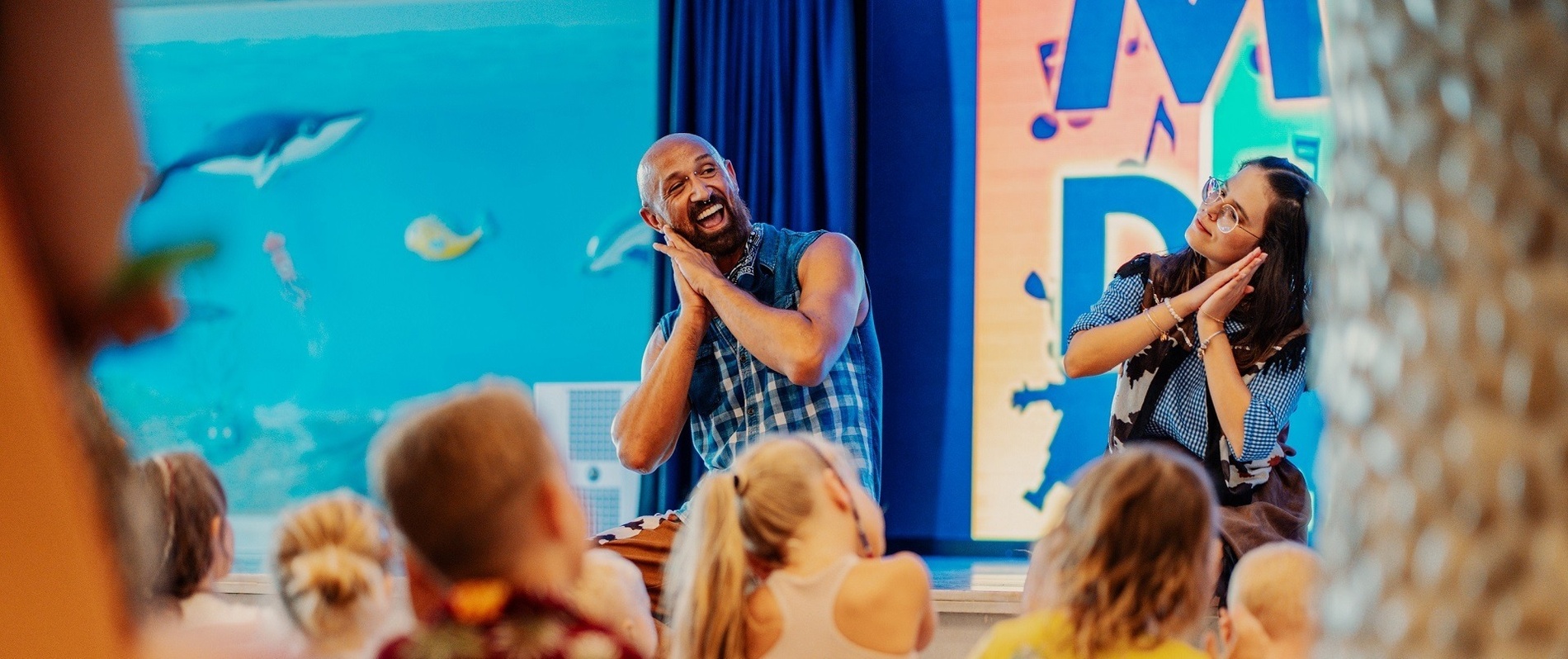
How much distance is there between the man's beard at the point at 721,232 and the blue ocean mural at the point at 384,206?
1208mm

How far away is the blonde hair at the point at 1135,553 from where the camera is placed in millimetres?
1497

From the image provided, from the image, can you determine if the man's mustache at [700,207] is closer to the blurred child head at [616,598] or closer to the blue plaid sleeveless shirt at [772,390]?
the blue plaid sleeveless shirt at [772,390]

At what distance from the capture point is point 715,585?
1.74 m

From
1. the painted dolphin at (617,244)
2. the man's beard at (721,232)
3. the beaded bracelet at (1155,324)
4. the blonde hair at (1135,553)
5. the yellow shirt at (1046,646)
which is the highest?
the man's beard at (721,232)

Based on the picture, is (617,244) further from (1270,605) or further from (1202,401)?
(1270,605)

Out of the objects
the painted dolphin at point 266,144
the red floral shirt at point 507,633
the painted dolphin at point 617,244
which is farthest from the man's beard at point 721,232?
the painted dolphin at point 266,144

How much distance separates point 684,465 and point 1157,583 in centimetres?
223

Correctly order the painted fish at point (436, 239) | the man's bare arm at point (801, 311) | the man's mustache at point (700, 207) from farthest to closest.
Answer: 1. the painted fish at point (436, 239)
2. the man's mustache at point (700, 207)
3. the man's bare arm at point (801, 311)

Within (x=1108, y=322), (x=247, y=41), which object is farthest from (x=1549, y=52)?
(x=247, y=41)

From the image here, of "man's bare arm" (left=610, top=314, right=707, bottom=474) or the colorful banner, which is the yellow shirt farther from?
the colorful banner

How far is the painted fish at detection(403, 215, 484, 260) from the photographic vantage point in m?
4.23

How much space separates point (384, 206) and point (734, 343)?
202cm

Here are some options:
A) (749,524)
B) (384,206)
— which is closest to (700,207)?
(749,524)

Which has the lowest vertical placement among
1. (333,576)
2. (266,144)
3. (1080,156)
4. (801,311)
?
(333,576)
